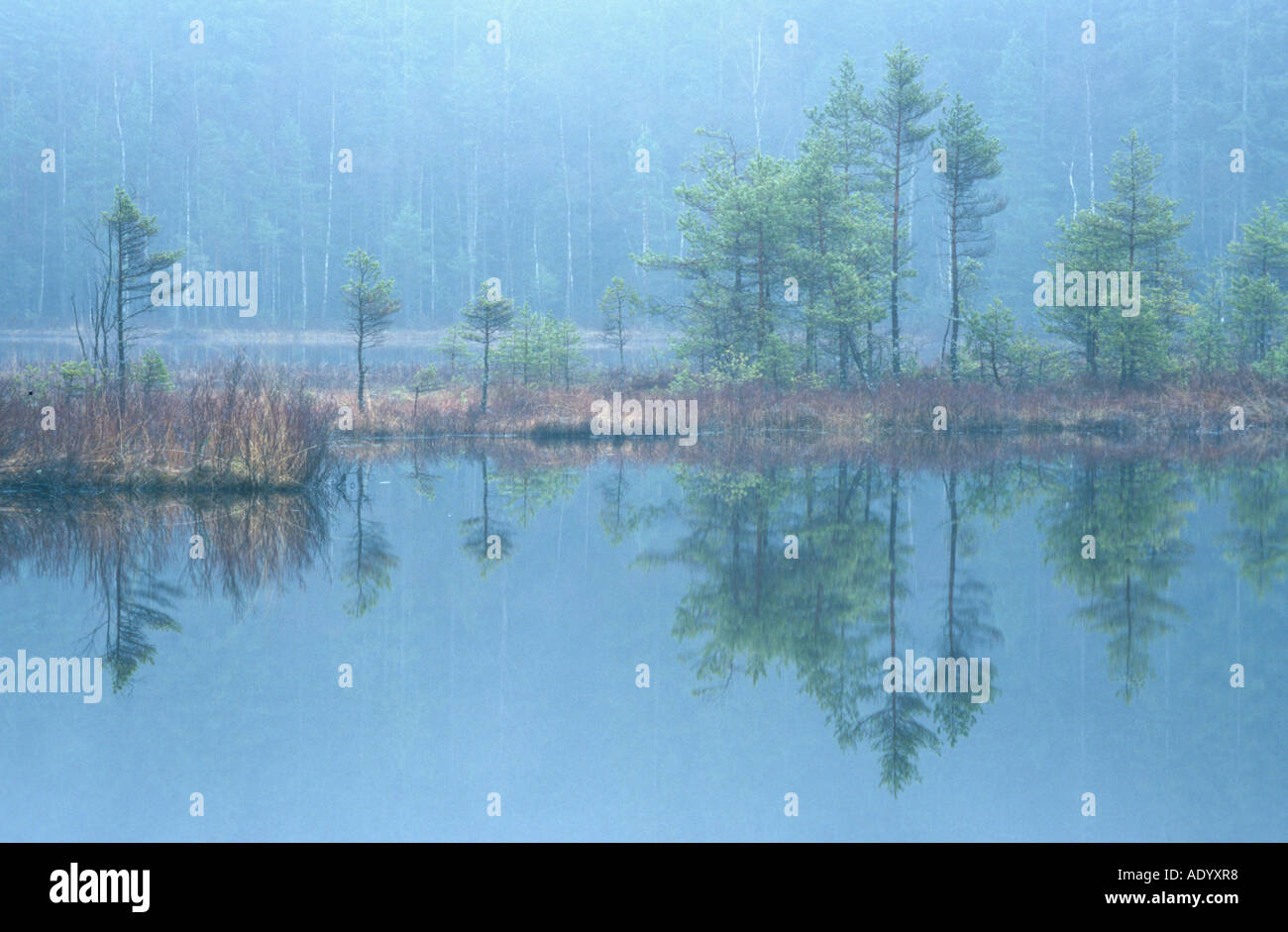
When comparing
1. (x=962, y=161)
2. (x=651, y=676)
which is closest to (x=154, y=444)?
(x=651, y=676)

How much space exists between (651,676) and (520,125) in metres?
92.6

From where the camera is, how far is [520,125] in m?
94.1

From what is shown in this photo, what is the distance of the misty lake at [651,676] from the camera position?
4.84 m

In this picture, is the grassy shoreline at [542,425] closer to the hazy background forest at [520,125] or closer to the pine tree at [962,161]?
the pine tree at [962,161]

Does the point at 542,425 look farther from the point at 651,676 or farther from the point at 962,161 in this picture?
the point at 651,676

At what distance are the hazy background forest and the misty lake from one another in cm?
6064

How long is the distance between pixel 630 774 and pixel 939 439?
24.1 m

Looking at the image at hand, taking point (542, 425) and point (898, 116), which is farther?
point (898, 116)

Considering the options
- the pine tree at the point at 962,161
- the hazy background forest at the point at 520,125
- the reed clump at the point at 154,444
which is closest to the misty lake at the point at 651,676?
the reed clump at the point at 154,444

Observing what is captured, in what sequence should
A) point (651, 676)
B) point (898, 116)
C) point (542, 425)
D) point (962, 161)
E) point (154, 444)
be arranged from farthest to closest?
1. point (898, 116)
2. point (962, 161)
3. point (542, 425)
4. point (154, 444)
5. point (651, 676)

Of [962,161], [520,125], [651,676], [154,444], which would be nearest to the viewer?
[651,676]

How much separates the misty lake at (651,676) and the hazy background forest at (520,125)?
60637 mm
